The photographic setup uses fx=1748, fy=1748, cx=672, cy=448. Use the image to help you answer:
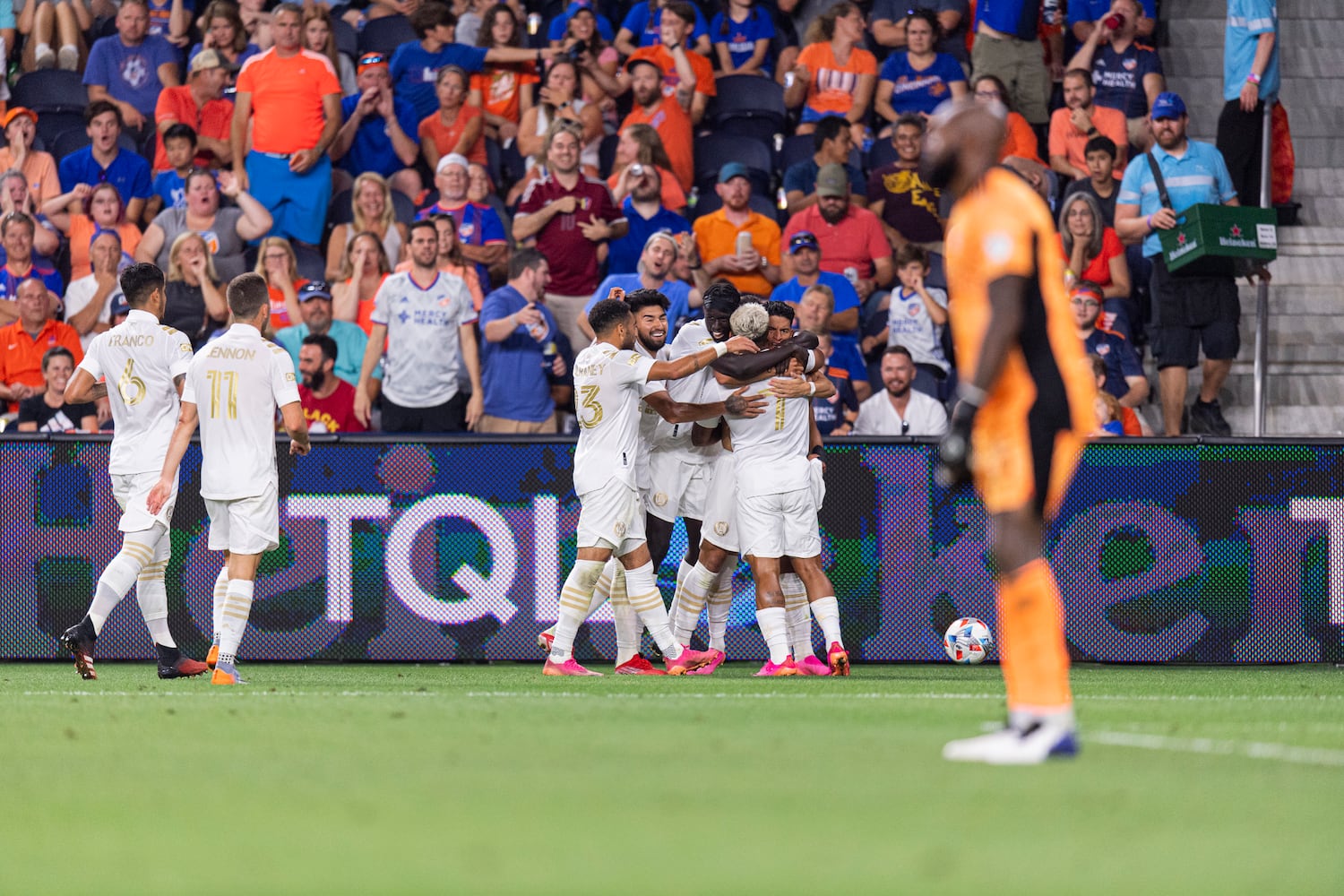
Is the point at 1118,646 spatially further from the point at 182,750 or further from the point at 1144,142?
the point at 182,750

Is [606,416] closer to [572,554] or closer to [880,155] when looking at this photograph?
[572,554]

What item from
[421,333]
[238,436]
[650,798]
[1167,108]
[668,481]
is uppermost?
[1167,108]

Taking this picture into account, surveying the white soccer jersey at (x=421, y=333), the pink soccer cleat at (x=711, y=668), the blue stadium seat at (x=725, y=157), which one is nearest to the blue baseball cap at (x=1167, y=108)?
the blue stadium seat at (x=725, y=157)

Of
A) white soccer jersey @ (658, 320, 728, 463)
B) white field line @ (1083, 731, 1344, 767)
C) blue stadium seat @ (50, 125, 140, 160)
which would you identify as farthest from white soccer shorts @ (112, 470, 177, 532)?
blue stadium seat @ (50, 125, 140, 160)

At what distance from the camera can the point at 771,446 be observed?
424 inches

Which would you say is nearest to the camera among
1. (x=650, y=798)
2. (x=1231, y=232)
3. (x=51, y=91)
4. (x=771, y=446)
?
(x=650, y=798)

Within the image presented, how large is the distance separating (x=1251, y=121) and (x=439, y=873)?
1346 centimetres

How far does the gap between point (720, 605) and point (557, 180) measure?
488cm

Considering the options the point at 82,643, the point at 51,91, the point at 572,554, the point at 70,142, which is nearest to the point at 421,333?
the point at 572,554

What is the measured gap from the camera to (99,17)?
17984 mm

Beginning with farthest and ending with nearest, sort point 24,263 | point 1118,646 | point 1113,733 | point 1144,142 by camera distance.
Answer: point 1144,142
point 24,263
point 1118,646
point 1113,733

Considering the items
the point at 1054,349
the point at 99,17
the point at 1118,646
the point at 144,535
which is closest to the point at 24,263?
the point at 99,17

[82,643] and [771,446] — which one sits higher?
[771,446]

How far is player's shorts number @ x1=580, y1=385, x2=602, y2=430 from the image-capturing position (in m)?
10.3
